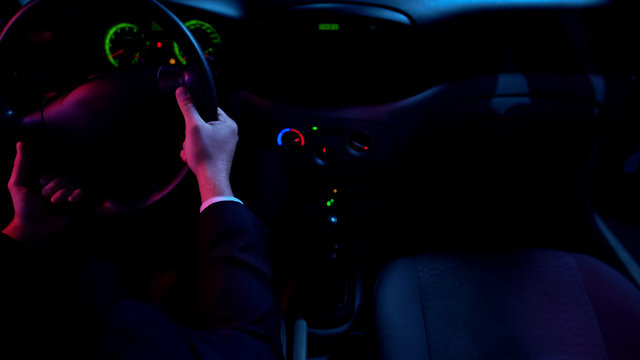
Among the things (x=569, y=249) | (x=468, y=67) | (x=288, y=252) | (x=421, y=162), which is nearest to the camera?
(x=468, y=67)

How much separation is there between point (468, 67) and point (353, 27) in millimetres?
392

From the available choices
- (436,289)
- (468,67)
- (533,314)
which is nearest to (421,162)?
(468,67)

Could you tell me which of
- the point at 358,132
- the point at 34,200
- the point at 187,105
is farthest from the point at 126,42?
the point at 358,132

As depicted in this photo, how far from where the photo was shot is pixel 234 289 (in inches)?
32.8

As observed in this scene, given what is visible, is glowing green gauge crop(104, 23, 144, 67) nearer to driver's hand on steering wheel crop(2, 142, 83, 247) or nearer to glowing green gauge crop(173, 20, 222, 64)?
glowing green gauge crop(173, 20, 222, 64)

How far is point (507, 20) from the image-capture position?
46.3 inches

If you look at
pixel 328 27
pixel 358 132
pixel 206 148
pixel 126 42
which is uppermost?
pixel 328 27

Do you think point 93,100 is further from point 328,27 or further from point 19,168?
point 328,27

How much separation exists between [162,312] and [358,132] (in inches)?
31.8

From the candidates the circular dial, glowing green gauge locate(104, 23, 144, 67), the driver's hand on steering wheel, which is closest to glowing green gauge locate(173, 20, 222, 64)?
the circular dial

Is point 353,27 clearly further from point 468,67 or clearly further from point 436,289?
point 436,289

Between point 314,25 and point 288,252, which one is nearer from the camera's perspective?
point 314,25

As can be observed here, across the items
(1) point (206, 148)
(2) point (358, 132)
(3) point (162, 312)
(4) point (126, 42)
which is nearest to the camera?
(3) point (162, 312)

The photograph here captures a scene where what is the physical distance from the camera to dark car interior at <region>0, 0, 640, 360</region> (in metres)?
1.06
